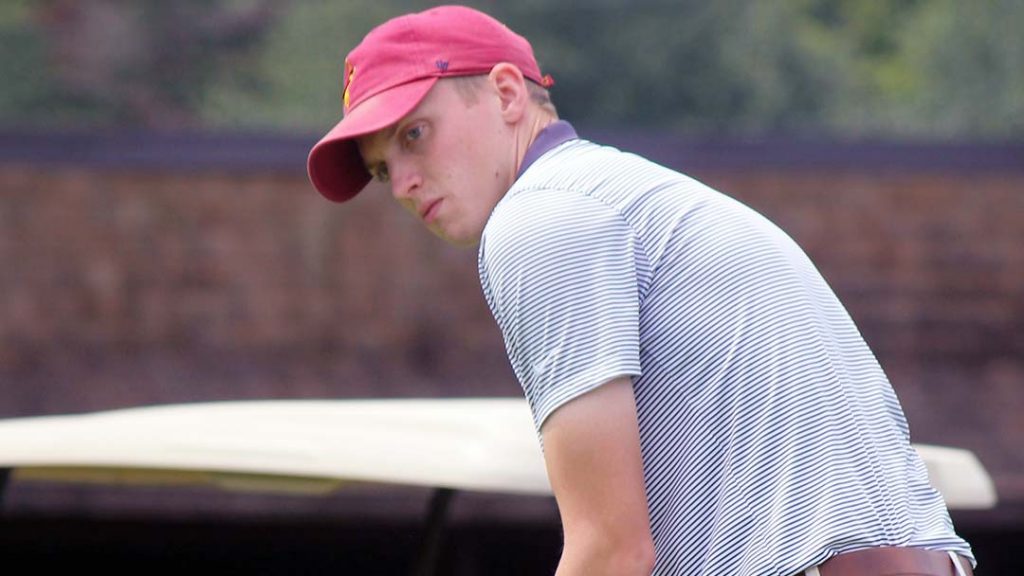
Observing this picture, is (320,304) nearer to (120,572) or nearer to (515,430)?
(120,572)

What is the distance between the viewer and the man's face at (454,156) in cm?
205

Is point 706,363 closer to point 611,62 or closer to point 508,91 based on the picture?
point 508,91

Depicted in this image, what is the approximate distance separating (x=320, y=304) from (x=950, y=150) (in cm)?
347

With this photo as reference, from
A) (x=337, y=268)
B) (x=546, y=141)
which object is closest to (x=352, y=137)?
(x=546, y=141)

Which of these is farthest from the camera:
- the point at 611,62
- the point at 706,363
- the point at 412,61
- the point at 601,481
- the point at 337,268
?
the point at 611,62

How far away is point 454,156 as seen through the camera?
2051mm

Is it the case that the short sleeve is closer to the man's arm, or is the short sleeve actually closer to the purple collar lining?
the man's arm

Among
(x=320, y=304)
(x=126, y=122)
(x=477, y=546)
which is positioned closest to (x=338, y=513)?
(x=477, y=546)

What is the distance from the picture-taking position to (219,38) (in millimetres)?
20516

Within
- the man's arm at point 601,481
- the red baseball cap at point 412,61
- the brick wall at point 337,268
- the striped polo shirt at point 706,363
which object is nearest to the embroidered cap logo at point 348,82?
the red baseball cap at point 412,61

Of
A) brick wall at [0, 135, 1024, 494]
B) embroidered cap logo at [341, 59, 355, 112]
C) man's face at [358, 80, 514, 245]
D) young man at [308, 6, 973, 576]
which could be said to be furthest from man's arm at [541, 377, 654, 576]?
brick wall at [0, 135, 1024, 494]

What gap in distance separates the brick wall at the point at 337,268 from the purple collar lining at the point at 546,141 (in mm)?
6851

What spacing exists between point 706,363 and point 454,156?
40 centimetres

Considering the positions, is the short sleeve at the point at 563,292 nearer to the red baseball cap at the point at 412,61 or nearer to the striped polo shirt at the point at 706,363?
the striped polo shirt at the point at 706,363
